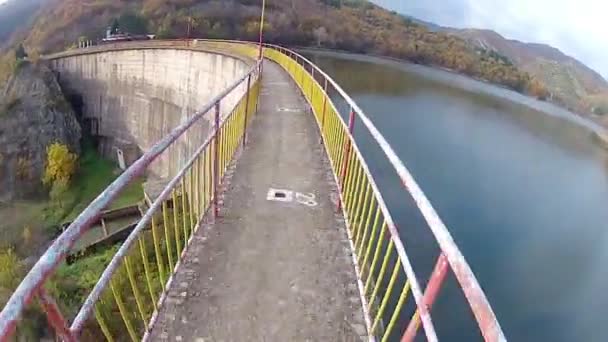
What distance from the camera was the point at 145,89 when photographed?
25.3 meters

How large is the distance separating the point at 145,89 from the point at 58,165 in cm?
738

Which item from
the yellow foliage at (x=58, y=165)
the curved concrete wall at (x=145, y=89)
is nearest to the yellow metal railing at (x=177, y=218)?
the curved concrete wall at (x=145, y=89)

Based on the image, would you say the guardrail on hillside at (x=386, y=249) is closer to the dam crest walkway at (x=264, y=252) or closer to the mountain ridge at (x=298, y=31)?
the dam crest walkway at (x=264, y=252)

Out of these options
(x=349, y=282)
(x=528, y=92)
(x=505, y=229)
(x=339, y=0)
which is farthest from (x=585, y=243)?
(x=339, y=0)

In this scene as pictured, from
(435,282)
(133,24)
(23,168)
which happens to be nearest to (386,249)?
(435,282)

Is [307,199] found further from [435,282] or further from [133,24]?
[133,24]

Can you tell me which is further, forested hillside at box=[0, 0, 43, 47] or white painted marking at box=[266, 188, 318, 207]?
forested hillside at box=[0, 0, 43, 47]

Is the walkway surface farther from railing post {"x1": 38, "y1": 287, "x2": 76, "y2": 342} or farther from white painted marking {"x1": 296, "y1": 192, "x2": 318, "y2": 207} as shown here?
railing post {"x1": 38, "y1": 287, "x2": 76, "y2": 342}

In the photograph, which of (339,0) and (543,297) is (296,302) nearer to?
(543,297)

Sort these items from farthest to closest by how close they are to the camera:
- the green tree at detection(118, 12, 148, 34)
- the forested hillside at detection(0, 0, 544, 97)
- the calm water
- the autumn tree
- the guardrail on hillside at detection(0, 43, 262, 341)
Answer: the forested hillside at detection(0, 0, 544, 97), the green tree at detection(118, 12, 148, 34), the calm water, the autumn tree, the guardrail on hillside at detection(0, 43, 262, 341)

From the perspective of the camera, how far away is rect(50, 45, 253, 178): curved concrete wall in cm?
1984

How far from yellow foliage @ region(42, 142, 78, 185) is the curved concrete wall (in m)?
2.69

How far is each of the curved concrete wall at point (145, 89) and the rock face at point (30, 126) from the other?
5.55 feet

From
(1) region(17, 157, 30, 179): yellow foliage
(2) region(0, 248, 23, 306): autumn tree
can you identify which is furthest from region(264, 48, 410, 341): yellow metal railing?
(1) region(17, 157, 30, 179): yellow foliage
